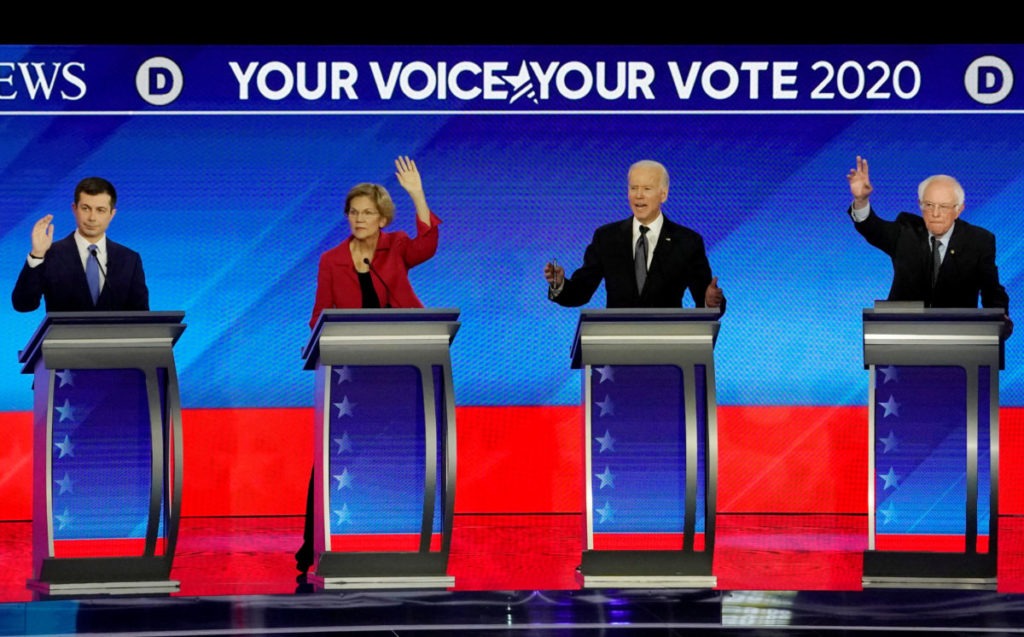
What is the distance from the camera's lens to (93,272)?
6.66 meters

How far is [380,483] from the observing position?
607cm

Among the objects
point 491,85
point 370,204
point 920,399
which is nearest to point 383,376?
point 370,204

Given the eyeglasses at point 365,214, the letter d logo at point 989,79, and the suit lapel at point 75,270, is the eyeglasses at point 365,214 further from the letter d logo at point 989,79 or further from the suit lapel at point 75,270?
the letter d logo at point 989,79

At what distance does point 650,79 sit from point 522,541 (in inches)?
86.6

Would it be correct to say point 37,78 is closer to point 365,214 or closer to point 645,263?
point 365,214

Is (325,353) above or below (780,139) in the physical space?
below

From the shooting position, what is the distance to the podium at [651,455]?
19.8ft

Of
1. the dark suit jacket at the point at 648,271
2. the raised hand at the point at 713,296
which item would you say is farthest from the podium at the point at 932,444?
the dark suit jacket at the point at 648,271

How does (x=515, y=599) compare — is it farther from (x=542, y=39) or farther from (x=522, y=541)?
(x=542, y=39)

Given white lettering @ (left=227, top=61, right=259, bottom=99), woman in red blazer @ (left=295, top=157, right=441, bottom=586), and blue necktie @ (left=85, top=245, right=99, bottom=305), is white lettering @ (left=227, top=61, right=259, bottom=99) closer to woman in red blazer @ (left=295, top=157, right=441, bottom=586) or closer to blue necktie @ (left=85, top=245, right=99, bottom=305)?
woman in red blazer @ (left=295, top=157, right=441, bottom=586)

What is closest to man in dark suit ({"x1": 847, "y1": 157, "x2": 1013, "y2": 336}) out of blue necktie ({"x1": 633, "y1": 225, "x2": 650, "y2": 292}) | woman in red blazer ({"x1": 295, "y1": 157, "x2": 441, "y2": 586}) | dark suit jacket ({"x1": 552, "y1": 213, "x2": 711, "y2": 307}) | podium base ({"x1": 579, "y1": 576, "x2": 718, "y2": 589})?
dark suit jacket ({"x1": 552, "y1": 213, "x2": 711, "y2": 307})

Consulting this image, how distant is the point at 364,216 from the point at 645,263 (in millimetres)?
1066

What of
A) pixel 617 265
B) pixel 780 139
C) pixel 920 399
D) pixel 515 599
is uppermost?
pixel 780 139

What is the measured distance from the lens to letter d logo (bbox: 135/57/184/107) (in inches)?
324
